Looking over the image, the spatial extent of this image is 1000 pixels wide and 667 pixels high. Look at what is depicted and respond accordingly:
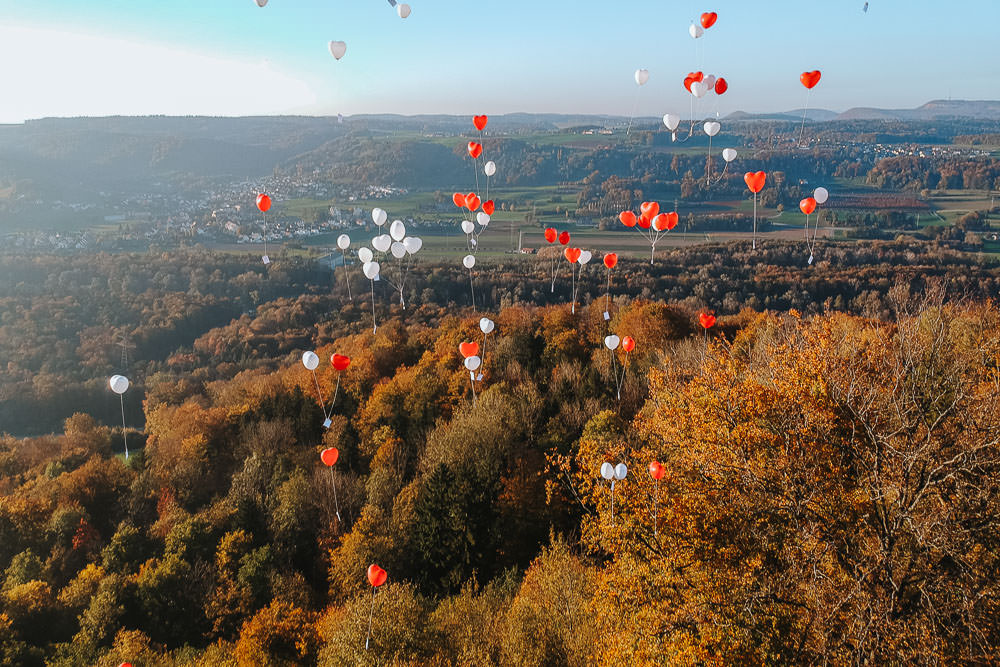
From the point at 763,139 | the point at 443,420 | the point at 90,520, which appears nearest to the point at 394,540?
the point at 443,420

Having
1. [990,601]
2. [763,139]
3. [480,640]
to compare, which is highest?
[763,139]

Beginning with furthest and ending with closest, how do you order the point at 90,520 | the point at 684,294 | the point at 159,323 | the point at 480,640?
the point at 159,323 < the point at 684,294 < the point at 90,520 < the point at 480,640

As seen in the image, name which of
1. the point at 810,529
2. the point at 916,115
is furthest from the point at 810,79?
the point at 916,115

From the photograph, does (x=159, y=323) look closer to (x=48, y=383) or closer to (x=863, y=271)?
(x=48, y=383)

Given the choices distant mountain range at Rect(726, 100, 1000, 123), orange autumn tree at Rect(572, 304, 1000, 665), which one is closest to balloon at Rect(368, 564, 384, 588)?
orange autumn tree at Rect(572, 304, 1000, 665)

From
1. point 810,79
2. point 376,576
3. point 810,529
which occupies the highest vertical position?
point 810,79

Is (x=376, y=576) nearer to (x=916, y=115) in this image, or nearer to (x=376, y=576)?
(x=376, y=576)
